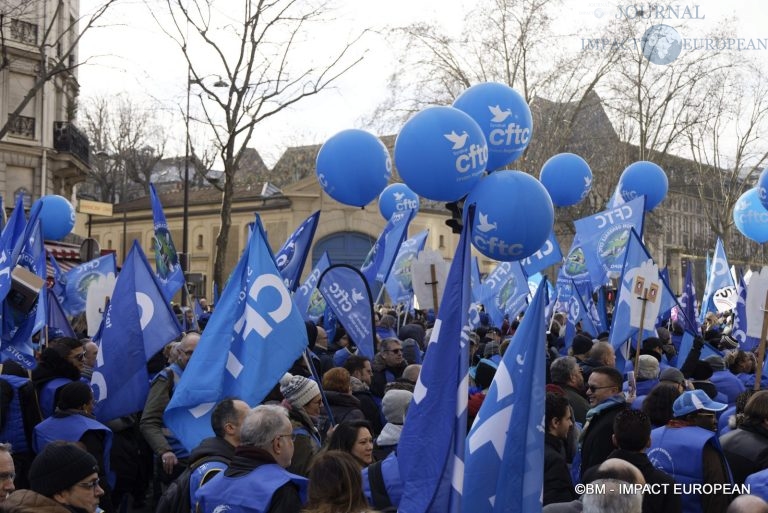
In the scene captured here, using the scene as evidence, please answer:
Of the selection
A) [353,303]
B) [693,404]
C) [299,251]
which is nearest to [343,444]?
[693,404]

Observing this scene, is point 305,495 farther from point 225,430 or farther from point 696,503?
point 696,503

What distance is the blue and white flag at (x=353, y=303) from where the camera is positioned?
10281 millimetres

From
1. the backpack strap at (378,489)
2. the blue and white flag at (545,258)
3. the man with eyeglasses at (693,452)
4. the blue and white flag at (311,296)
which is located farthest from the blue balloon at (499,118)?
the blue and white flag at (545,258)

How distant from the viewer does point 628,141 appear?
36.1 m

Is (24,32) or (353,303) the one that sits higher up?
(24,32)

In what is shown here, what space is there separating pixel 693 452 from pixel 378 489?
1.70m

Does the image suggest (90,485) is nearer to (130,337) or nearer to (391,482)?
(391,482)

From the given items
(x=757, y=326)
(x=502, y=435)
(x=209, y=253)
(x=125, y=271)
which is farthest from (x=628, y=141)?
(x=502, y=435)

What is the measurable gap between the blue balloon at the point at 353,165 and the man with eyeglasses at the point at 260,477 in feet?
20.4

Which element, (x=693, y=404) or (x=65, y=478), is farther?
(x=693, y=404)

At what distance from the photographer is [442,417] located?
4.73m

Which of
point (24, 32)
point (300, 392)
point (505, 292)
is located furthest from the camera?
point (24, 32)

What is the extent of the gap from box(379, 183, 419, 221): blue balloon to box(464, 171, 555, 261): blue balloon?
316 inches

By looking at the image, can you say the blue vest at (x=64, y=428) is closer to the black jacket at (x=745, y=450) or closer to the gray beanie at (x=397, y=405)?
the gray beanie at (x=397, y=405)
